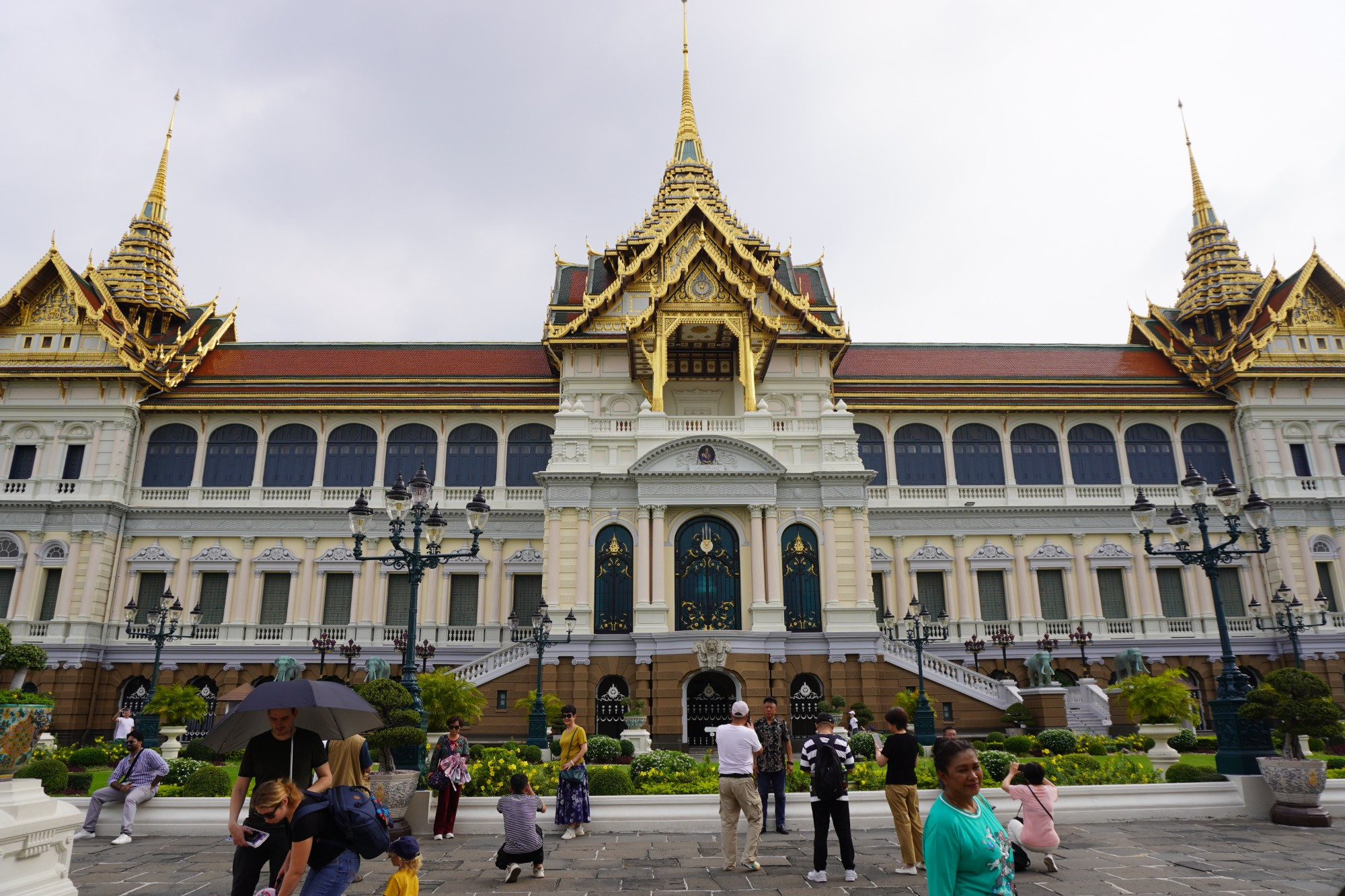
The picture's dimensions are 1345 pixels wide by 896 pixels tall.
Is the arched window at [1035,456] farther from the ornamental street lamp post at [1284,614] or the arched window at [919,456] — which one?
the ornamental street lamp post at [1284,614]

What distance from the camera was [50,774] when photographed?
44.8ft

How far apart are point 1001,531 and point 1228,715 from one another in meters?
20.3

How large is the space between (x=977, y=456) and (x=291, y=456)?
91.5 ft

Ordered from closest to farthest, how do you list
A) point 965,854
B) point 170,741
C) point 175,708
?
point 965,854 → point 170,741 → point 175,708

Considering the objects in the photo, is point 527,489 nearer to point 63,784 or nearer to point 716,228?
point 716,228

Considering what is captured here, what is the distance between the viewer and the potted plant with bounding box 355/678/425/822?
1080 centimetres

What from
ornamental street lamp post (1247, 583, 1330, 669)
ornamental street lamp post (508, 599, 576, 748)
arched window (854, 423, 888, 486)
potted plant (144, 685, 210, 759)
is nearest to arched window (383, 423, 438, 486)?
ornamental street lamp post (508, 599, 576, 748)

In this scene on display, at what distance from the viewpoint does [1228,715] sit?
13492 mm

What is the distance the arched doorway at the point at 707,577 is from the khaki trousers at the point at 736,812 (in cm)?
1608

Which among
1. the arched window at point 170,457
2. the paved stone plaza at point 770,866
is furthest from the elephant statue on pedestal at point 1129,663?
the arched window at point 170,457

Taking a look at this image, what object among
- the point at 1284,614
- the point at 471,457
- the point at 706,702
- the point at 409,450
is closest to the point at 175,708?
the point at 409,450

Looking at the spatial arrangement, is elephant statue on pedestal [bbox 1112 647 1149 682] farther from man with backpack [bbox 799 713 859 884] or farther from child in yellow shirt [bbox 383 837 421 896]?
child in yellow shirt [bbox 383 837 421 896]

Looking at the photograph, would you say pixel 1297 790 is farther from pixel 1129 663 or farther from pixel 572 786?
pixel 1129 663

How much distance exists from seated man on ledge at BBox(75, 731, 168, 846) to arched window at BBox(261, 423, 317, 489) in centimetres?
2330
